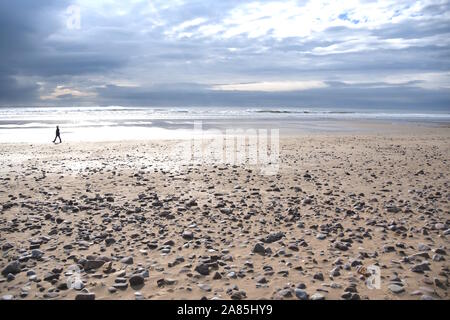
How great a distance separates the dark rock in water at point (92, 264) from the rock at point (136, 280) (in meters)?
0.89

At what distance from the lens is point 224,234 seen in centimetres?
729

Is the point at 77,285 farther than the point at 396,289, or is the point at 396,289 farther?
the point at 77,285

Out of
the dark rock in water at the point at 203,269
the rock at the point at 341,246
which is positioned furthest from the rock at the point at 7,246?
the rock at the point at 341,246

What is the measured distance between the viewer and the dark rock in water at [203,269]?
5555mm

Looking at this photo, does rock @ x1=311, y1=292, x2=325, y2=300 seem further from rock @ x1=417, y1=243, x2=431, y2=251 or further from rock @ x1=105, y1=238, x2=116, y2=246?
rock @ x1=105, y1=238, x2=116, y2=246

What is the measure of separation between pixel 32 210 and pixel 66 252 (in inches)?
129

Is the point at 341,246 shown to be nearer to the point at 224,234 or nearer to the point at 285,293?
the point at 285,293

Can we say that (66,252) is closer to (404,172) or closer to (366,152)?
(404,172)

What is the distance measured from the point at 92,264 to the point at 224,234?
2714 mm

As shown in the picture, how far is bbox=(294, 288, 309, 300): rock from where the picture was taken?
4750 millimetres

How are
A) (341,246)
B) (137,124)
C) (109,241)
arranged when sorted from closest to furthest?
(341,246)
(109,241)
(137,124)

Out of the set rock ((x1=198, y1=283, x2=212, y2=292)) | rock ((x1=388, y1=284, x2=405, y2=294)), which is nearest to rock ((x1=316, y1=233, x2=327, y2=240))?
rock ((x1=388, y1=284, x2=405, y2=294))

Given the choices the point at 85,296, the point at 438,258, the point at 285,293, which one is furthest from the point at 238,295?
the point at 438,258

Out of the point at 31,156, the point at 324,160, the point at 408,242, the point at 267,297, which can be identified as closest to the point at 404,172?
the point at 324,160
